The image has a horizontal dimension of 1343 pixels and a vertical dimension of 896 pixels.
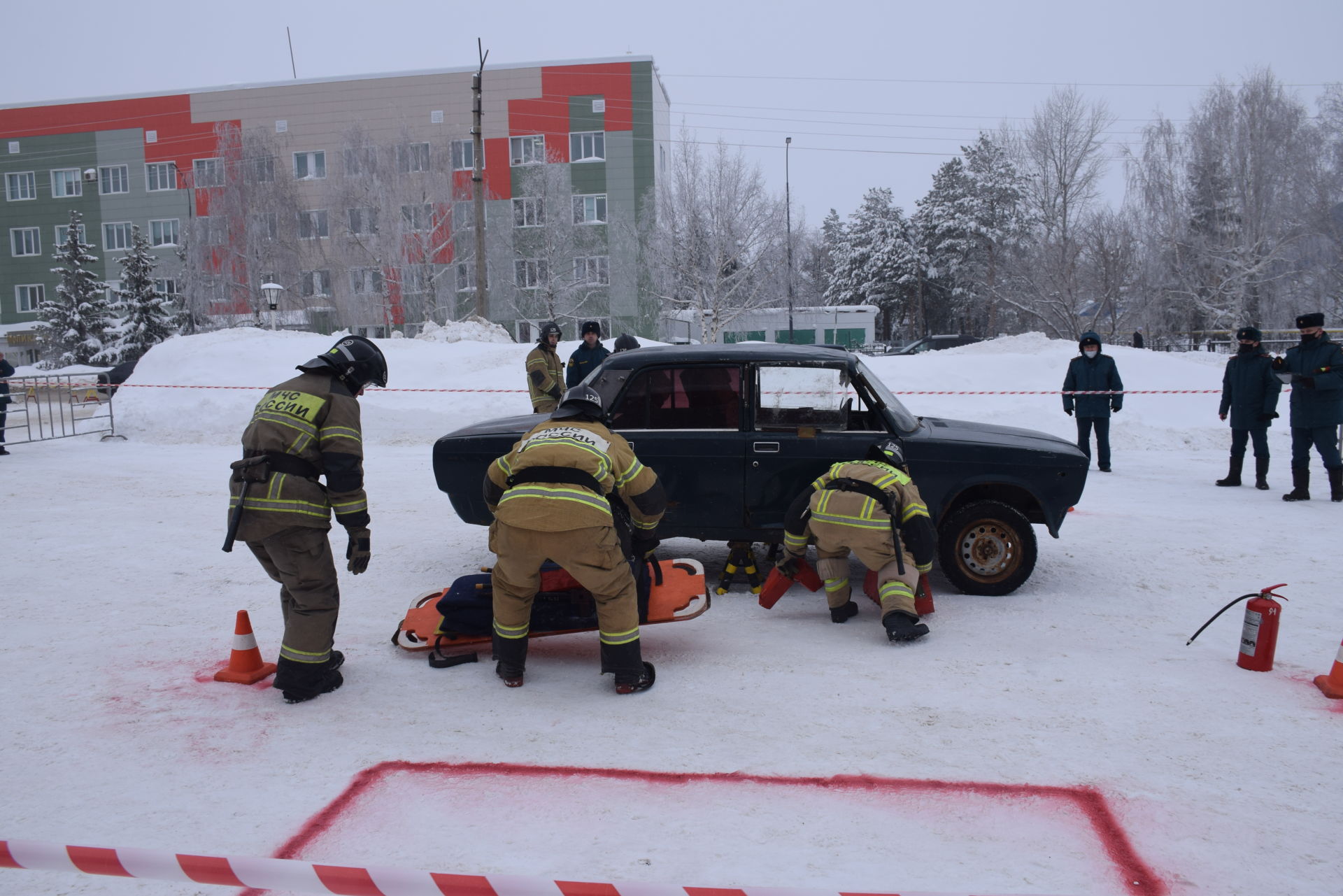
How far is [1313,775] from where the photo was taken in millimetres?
3508

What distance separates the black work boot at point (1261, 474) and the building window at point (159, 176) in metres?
55.7

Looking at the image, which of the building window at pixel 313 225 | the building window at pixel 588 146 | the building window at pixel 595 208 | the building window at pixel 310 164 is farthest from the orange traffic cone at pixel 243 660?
the building window at pixel 310 164

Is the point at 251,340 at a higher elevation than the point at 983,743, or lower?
higher

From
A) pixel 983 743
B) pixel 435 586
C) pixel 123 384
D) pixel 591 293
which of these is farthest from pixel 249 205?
pixel 983 743

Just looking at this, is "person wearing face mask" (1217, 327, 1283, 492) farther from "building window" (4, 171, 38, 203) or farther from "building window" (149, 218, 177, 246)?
"building window" (4, 171, 38, 203)

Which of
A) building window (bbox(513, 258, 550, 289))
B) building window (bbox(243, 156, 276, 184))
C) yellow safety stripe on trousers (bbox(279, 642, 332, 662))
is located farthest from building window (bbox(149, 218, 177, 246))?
yellow safety stripe on trousers (bbox(279, 642, 332, 662))

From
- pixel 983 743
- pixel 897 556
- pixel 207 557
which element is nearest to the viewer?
pixel 983 743

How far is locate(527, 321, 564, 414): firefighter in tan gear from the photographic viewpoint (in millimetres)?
9398

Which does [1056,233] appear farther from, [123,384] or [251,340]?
[123,384]

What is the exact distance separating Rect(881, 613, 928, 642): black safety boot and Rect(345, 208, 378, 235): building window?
128 ft

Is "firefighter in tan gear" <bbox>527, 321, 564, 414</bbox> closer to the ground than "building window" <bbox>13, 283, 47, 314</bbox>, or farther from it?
closer to the ground

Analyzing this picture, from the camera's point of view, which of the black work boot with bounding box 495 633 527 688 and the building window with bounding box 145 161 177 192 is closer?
the black work boot with bounding box 495 633 527 688

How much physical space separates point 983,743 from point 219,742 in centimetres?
345

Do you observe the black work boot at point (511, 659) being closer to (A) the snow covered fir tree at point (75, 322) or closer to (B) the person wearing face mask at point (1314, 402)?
(B) the person wearing face mask at point (1314, 402)
